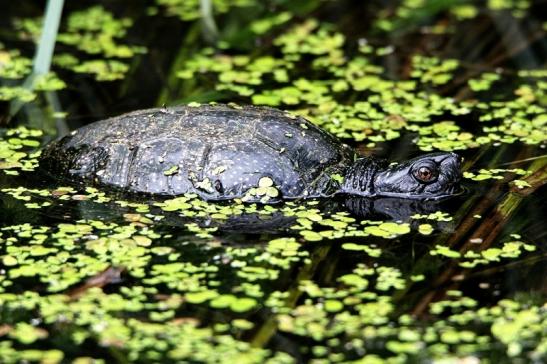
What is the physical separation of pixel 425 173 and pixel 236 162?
119 centimetres

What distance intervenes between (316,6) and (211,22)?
1.38 meters

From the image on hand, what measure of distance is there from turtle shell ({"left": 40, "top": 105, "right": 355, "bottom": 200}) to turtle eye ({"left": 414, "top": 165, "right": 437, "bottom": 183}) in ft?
1.56

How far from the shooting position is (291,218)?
236 inches

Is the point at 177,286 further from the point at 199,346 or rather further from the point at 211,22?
the point at 211,22

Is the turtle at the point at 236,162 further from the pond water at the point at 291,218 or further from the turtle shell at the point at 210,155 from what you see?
the pond water at the point at 291,218

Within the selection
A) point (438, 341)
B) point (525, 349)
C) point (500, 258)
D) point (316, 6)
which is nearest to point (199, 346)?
point (438, 341)

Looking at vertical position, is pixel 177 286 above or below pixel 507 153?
below

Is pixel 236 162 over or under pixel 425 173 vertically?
under

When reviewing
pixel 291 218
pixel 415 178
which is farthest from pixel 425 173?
pixel 291 218

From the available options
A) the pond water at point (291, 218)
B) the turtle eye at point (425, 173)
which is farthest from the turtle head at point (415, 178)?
the pond water at point (291, 218)

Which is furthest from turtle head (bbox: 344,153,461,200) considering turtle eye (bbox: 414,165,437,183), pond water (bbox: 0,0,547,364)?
pond water (bbox: 0,0,547,364)

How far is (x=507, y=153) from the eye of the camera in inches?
278

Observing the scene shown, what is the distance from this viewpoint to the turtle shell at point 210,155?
6270 mm

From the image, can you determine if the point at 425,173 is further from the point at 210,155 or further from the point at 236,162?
the point at 210,155
